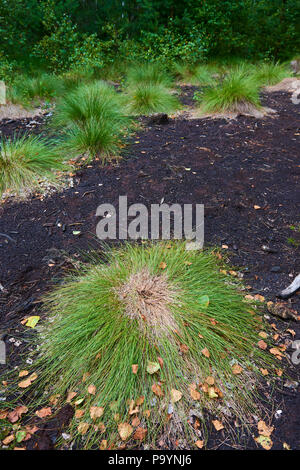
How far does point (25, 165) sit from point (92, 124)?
3.13 ft

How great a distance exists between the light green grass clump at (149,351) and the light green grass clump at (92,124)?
2189 mm

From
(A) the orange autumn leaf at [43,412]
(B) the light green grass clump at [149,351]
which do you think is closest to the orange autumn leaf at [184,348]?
(B) the light green grass clump at [149,351]

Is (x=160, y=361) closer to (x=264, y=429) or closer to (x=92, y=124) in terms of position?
(x=264, y=429)

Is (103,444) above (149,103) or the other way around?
the other way around

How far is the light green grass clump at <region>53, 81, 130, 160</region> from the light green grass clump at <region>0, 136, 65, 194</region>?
0.34 metres

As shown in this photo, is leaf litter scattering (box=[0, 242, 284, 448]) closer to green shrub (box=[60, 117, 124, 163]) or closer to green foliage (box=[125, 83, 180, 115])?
green shrub (box=[60, 117, 124, 163])

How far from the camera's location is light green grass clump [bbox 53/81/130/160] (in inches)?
154

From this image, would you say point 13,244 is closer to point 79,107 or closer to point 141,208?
point 141,208

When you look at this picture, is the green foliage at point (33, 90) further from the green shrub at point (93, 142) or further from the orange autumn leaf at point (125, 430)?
the orange autumn leaf at point (125, 430)

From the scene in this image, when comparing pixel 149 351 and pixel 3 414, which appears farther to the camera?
pixel 149 351

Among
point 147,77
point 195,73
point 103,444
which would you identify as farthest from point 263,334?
point 195,73

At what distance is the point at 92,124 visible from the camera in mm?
3926

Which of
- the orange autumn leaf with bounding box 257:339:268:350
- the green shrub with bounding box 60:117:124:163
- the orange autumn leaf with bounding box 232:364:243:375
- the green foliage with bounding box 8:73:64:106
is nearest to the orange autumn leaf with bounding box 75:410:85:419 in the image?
the orange autumn leaf with bounding box 232:364:243:375

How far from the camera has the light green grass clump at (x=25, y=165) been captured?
11.1ft
